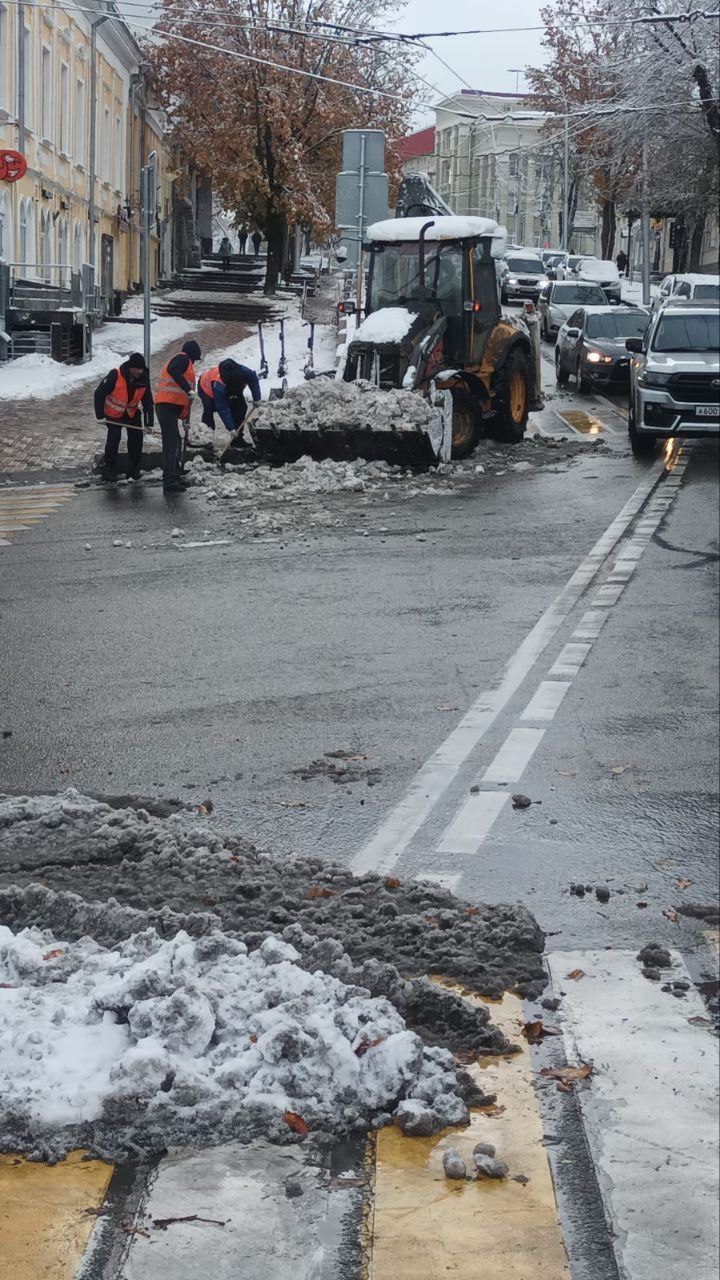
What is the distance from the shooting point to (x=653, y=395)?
20.7 meters

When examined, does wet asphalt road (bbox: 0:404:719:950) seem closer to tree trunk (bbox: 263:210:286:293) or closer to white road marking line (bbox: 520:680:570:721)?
white road marking line (bbox: 520:680:570:721)

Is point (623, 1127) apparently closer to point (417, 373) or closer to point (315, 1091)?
point (315, 1091)

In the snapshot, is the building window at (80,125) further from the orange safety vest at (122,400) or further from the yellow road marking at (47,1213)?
the yellow road marking at (47,1213)

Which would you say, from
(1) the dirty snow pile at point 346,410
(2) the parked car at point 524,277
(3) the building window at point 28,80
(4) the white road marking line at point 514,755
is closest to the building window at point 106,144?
(3) the building window at point 28,80

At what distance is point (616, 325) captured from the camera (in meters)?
32.0

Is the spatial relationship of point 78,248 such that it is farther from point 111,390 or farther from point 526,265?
point 111,390

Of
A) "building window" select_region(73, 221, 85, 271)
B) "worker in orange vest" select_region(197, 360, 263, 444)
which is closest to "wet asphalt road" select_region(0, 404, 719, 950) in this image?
"worker in orange vest" select_region(197, 360, 263, 444)

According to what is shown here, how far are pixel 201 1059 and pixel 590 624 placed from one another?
23.4ft

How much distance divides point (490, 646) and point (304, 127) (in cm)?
4383

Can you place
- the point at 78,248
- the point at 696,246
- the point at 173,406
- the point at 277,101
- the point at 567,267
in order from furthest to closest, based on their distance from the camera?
the point at 696,246, the point at 567,267, the point at 277,101, the point at 78,248, the point at 173,406

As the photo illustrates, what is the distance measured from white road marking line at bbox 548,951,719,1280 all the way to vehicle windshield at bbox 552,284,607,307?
40792mm

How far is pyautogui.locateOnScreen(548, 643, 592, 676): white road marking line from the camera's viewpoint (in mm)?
9492

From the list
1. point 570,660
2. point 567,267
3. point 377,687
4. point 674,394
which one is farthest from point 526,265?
point 377,687

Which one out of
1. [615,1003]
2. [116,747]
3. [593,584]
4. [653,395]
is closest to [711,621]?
[593,584]
